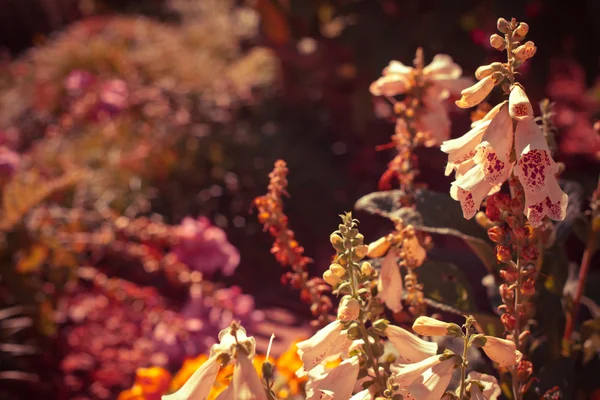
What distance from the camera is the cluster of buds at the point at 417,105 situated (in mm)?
951

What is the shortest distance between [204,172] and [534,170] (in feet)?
6.72

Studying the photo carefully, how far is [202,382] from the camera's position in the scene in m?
0.62

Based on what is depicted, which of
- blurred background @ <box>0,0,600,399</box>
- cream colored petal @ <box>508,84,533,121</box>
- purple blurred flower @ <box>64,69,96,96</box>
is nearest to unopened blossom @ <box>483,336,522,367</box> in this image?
cream colored petal @ <box>508,84,533,121</box>

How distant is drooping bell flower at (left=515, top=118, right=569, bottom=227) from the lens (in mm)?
594

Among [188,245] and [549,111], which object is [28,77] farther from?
[549,111]

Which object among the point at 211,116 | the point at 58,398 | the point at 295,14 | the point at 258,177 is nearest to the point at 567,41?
the point at 295,14

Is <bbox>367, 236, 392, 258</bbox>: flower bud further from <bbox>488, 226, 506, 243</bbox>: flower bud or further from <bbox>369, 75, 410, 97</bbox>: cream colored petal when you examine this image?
<bbox>369, 75, 410, 97</bbox>: cream colored petal

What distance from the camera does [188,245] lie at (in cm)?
197

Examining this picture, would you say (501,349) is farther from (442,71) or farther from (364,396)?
(442,71)

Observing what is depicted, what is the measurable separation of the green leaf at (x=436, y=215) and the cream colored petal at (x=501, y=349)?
11.2 inches

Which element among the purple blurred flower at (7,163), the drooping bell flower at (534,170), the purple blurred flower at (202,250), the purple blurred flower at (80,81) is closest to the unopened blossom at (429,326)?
the drooping bell flower at (534,170)

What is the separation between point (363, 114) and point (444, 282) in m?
1.63

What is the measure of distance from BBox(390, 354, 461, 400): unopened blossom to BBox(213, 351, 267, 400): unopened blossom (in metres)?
0.13

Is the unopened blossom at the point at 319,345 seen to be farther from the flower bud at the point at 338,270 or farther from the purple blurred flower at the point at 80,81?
the purple blurred flower at the point at 80,81
